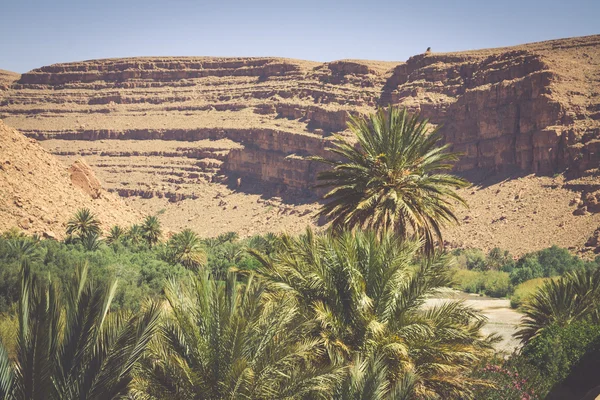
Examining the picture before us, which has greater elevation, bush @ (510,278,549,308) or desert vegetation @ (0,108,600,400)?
desert vegetation @ (0,108,600,400)

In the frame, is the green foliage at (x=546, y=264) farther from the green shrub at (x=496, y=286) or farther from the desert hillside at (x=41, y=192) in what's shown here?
the desert hillside at (x=41, y=192)

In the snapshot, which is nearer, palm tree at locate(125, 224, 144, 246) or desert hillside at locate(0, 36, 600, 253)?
palm tree at locate(125, 224, 144, 246)

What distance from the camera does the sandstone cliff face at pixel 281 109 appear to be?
74688mm

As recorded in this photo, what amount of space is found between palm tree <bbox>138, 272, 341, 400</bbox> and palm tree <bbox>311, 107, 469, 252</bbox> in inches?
217

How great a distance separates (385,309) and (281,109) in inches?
3888

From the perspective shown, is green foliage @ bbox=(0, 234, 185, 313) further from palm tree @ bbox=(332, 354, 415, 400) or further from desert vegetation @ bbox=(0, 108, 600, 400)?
palm tree @ bbox=(332, 354, 415, 400)

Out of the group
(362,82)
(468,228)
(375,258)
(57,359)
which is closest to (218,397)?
(57,359)

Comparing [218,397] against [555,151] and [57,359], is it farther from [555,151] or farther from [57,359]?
[555,151]

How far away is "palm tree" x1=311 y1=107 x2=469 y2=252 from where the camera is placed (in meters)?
12.3

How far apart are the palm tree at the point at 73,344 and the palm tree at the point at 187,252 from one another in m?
29.6

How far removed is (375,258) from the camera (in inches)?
320

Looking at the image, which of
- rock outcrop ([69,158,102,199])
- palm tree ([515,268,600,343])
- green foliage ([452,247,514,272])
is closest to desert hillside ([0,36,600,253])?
green foliage ([452,247,514,272])

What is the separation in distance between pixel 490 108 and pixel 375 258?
254 ft

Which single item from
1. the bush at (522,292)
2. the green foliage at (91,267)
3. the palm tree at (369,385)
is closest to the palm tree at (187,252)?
the green foliage at (91,267)
